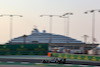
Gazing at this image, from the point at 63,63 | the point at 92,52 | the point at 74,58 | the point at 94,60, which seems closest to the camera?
the point at 63,63

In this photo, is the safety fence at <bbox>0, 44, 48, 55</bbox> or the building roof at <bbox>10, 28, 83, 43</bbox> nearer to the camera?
the safety fence at <bbox>0, 44, 48, 55</bbox>

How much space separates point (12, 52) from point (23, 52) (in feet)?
7.44

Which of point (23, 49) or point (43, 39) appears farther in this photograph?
→ point (43, 39)

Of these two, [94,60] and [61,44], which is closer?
[94,60]

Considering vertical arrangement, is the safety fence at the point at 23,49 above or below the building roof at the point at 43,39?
below

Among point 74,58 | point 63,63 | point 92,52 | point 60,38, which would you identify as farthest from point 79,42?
point 63,63

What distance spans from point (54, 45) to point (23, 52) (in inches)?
2947

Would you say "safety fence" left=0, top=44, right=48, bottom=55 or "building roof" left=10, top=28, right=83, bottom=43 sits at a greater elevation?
"building roof" left=10, top=28, right=83, bottom=43

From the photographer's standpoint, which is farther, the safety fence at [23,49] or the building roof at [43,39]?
the building roof at [43,39]

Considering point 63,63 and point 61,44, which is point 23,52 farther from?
point 61,44

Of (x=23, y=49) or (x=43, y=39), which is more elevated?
(x=43, y=39)

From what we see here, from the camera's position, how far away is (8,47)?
49.0 meters

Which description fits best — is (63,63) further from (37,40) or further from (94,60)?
(37,40)

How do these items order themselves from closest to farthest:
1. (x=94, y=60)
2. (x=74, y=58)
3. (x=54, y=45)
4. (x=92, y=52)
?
(x=94, y=60) → (x=74, y=58) → (x=92, y=52) → (x=54, y=45)
